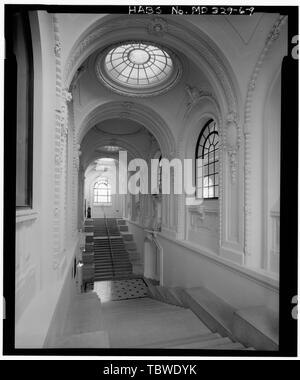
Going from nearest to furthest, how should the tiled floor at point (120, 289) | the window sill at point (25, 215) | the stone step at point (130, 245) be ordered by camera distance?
the window sill at point (25, 215), the tiled floor at point (120, 289), the stone step at point (130, 245)

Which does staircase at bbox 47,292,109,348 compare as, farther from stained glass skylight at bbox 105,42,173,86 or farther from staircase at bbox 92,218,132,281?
staircase at bbox 92,218,132,281

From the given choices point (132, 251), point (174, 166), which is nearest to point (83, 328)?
point (174, 166)

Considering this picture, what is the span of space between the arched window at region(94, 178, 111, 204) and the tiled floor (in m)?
13.7

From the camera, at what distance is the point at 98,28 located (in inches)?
120

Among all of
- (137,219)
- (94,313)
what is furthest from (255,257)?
(137,219)

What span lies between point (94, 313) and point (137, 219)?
902 cm

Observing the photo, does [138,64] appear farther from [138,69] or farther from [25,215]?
[25,215]

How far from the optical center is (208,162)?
18.1 feet

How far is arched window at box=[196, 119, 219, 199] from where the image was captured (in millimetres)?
5137

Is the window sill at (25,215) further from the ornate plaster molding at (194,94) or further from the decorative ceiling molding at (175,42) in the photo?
the ornate plaster molding at (194,94)

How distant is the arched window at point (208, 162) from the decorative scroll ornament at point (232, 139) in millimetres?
1299

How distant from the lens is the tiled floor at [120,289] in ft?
26.0

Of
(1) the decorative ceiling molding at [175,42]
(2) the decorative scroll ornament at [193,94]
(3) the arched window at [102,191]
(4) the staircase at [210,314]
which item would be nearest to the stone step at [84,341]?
(4) the staircase at [210,314]

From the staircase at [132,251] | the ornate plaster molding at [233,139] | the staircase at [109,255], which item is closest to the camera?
the ornate plaster molding at [233,139]
